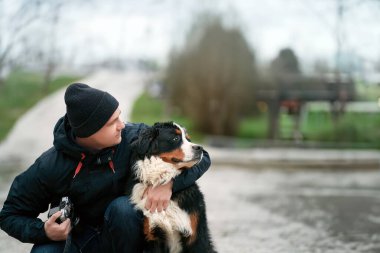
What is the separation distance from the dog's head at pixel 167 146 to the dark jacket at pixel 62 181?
0.10 meters

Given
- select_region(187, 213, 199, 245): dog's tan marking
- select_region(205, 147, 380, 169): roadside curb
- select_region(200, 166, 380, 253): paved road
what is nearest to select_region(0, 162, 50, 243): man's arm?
select_region(187, 213, 199, 245): dog's tan marking

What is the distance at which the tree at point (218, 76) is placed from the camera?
2028cm

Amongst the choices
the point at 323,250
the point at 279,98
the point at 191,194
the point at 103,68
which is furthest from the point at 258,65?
the point at 103,68

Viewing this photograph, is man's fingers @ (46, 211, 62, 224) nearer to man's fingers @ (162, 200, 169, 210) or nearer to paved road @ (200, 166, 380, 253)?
man's fingers @ (162, 200, 169, 210)

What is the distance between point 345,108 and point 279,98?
221 cm

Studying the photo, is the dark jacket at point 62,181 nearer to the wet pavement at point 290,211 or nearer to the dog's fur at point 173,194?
the dog's fur at point 173,194

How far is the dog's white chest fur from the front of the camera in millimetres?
3258

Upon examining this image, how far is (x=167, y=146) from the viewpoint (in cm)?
330

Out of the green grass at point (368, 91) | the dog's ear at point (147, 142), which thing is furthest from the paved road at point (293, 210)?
the green grass at point (368, 91)

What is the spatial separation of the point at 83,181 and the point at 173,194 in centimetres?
55

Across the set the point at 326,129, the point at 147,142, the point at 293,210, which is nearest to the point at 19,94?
the point at 326,129

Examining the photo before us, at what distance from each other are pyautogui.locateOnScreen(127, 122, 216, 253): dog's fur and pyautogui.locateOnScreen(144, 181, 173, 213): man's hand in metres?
0.02

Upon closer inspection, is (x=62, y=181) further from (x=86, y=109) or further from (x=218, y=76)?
(x=218, y=76)

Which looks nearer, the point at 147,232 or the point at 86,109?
the point at 86,109
